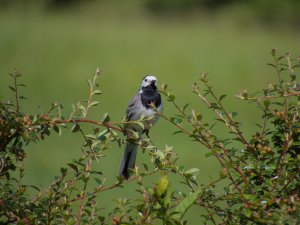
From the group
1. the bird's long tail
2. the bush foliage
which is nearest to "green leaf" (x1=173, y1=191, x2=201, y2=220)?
the bush foliage

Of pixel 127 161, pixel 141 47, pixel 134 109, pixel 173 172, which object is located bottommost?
pixel 173 172

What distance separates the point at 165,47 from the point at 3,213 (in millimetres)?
13432

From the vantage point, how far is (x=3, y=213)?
2262mm

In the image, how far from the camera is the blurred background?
1253 centimetres

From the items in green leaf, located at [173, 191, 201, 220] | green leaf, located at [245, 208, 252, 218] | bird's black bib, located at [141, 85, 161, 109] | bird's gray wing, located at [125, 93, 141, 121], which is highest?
bird's black bib, located at [141, 85, 161, 109]

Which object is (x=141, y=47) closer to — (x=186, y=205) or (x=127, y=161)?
(x=127, y=161)

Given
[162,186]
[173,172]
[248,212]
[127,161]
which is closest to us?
[162,186]

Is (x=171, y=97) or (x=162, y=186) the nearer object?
(x=162, y=186)

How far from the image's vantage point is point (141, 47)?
51.2 feet

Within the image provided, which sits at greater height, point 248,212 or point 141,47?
point 141,47

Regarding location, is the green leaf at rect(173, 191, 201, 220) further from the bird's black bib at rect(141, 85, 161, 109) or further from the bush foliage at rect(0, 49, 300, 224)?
the bird's black bib at rect(141, 85, 161, 109)

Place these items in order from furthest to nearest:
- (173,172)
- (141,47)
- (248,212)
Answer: (141,47), (173,172), (248,212)

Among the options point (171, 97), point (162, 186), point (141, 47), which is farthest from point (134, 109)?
point (141, 47)

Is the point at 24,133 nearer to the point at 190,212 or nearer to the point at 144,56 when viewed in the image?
the point at 190,212
